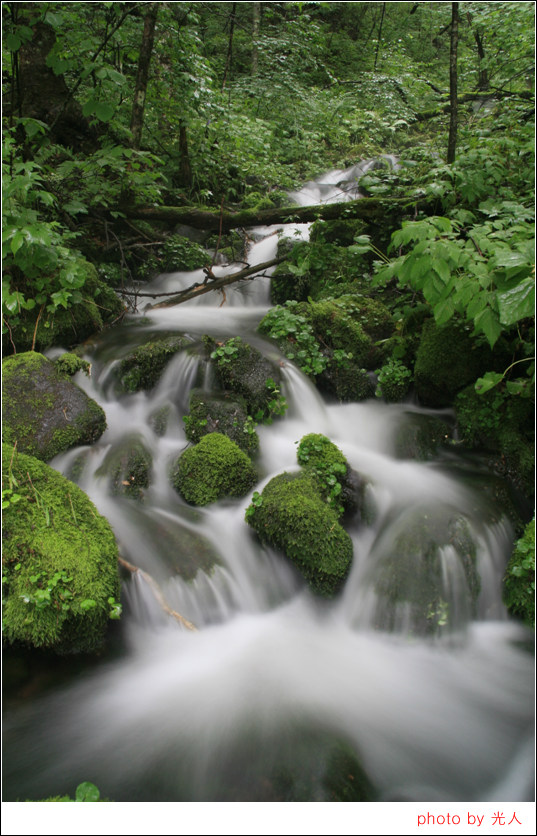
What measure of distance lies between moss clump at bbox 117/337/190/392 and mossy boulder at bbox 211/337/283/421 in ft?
1.79

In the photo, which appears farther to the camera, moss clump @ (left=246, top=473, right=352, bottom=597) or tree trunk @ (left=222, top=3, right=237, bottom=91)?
tree trunk @ (left=222, top=3, right=237, bottom=91)

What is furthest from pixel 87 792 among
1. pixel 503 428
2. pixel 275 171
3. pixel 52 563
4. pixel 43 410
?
pixel 275 171

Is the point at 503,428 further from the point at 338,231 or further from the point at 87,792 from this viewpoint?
the point at 338,231

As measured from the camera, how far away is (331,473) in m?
3.65

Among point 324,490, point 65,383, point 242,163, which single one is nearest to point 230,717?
Answer: point 324,490

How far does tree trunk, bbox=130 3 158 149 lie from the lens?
4699mm

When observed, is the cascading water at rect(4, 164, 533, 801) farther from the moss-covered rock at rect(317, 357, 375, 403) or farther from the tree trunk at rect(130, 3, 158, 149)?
the tree trunk at rect(130, 3, 158, 149)

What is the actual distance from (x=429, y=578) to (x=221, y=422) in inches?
82.2

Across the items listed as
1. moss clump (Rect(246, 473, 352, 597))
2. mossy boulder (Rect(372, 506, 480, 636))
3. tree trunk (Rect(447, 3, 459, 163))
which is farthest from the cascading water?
tree trunk (Rect(447, 3, 459, 163))

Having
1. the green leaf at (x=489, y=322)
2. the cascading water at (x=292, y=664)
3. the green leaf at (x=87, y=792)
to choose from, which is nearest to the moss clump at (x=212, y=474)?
the cascading water at (x=292, y=664)

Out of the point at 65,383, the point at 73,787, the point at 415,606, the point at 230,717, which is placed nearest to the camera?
the point at 73,787

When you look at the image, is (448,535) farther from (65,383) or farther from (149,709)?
(65,383)

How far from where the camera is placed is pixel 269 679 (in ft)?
8.93

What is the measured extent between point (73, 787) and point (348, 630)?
5.69ft
